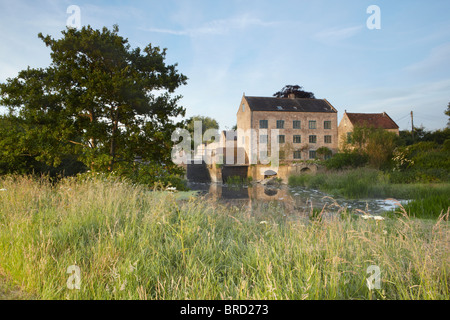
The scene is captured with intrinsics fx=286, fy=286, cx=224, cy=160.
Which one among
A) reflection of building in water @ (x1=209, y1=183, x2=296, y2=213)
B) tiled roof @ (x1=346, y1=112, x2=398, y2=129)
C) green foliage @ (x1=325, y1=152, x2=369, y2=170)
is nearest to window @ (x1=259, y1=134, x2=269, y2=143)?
green foliage @ (x1=325, y1=152, x2=369, y2=170)

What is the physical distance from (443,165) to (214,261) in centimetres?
1662

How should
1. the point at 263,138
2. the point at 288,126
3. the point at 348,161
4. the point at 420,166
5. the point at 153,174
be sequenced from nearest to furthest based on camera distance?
the point at 153,174
the point at 420,166
the point at 348,161
the point at 263,138
the point at 288,126

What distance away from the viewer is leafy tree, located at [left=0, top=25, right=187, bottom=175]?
8547 mm

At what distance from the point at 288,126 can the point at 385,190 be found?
2419 cm

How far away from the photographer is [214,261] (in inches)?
121

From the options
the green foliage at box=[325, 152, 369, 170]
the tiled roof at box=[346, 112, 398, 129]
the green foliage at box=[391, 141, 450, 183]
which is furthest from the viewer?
the tiled roof at box=[346, 112, 398, 129]

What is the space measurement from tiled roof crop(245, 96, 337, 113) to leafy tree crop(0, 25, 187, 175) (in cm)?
2571

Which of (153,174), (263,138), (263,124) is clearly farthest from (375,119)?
(153,174)

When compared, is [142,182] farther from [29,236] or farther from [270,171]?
[270,171]

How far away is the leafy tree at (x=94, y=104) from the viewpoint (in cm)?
855

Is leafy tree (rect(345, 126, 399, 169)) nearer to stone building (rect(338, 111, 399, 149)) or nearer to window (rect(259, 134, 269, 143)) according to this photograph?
window (rect(259, 134, 269, 143))

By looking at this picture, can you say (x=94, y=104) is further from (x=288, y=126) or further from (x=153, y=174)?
(x=288, y=126)

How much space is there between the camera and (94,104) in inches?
352
